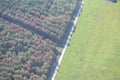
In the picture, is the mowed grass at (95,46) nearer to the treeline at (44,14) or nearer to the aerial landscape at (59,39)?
the aerial landscape at (59,39)

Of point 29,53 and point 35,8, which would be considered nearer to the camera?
point 29,53

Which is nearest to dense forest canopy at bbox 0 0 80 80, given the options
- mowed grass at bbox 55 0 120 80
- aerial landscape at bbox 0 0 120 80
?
aerial landscape at bbox 0 0 120 80

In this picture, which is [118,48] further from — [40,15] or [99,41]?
[40,15]

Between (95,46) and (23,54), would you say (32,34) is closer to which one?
(23,54)

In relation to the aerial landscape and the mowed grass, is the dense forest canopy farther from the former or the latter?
the mowed grass

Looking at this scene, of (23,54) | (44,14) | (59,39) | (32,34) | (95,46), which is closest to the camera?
(23,54)

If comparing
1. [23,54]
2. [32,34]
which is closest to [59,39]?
[32,34]

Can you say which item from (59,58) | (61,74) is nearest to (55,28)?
(59,58)
